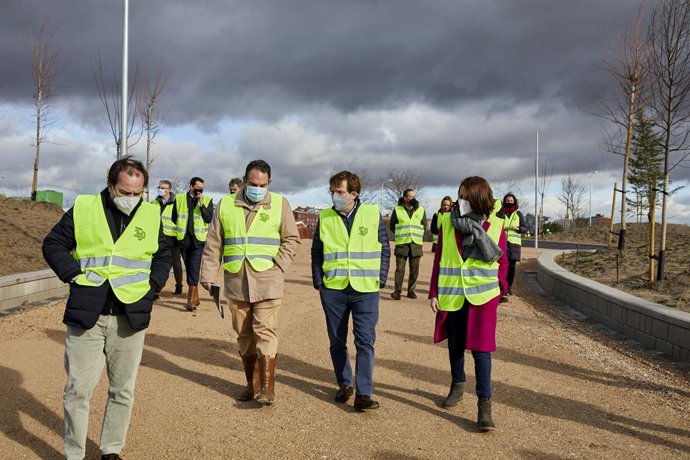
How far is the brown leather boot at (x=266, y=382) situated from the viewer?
193 inches

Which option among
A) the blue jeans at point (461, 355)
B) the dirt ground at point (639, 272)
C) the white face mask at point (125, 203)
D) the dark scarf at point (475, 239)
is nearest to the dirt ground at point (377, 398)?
the blue jeans at point (461, 355)

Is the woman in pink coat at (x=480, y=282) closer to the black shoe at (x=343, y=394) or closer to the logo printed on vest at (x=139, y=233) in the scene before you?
the black shoe at (x=343, y=394)

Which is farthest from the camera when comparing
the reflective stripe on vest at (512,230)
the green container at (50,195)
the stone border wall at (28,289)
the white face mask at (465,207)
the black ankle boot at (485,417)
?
the green container at (50,195)

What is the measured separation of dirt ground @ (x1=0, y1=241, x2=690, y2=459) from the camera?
162 inches

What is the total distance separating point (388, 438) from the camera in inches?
169

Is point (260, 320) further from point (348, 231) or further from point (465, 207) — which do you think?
point (465, 207)

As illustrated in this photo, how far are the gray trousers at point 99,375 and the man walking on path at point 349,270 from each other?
5.84 ft

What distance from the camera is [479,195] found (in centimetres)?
464

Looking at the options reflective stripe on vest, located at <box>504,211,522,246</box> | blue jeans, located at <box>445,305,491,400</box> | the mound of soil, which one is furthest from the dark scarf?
the mound of soil

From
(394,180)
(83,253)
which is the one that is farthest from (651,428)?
(394,180)

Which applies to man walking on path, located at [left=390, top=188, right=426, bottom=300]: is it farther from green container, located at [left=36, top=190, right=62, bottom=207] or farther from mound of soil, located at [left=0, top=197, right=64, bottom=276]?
green container, located at [left=36, top=190, right=62, bottom=207]

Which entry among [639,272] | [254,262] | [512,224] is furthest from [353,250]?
[639,272]

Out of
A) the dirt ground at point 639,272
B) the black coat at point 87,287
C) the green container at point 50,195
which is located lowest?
the dirt ground at point 639,272

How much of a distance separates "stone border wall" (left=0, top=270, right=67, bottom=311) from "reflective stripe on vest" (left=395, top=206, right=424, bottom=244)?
601cm
